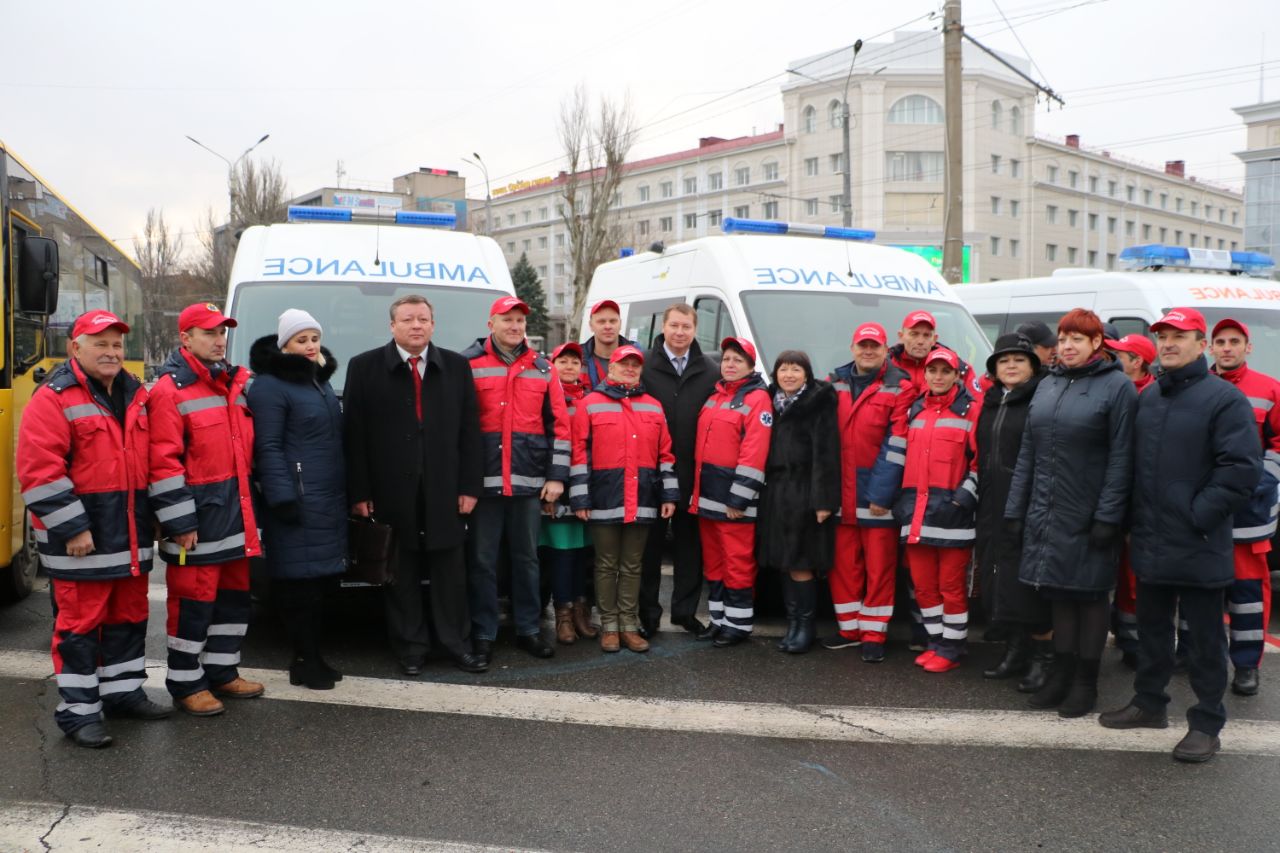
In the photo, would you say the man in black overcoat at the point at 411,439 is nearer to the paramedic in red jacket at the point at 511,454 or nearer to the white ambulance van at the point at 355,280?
the paramedic in red jacket at the point at 511,454

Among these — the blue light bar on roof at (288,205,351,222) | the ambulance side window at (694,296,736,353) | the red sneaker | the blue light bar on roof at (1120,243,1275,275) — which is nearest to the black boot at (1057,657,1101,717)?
the red sneaker

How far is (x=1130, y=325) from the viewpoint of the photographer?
8.17m

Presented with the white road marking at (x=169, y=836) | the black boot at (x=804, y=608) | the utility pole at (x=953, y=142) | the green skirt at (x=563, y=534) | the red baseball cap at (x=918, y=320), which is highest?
the utility pole at (x=953, y=142)

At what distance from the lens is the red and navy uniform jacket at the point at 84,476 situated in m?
4.18

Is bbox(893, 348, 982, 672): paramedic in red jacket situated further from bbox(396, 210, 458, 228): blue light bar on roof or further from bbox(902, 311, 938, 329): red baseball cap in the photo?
bbox(396, 210, 458, 228): blue light bar on roof

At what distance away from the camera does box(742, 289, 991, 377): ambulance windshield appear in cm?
716

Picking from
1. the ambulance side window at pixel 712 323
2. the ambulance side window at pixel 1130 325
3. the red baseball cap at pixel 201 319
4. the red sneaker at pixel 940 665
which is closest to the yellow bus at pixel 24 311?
the red baseball cap at pixel 201 319

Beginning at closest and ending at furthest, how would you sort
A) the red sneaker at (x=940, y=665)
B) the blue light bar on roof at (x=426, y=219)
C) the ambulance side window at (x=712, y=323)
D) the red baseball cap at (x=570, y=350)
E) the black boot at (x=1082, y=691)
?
the black boot at (x=1082, y=691)
the red sneaker at (x=940, y=665)
the red baseball cap at (x=570, y=350)
the ambulance side window at (x=712, y=323)
the blue light bar on roof at (x=426, y=219)

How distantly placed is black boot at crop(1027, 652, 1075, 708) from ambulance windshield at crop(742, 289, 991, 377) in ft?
8.89

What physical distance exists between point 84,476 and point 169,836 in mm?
1637

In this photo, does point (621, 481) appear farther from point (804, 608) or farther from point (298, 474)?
point (298, 474)

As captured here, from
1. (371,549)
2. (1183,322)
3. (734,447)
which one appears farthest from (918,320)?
(371,549)

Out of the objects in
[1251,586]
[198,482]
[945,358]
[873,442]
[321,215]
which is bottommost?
[1251,586]

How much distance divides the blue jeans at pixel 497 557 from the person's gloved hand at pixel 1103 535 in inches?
110
